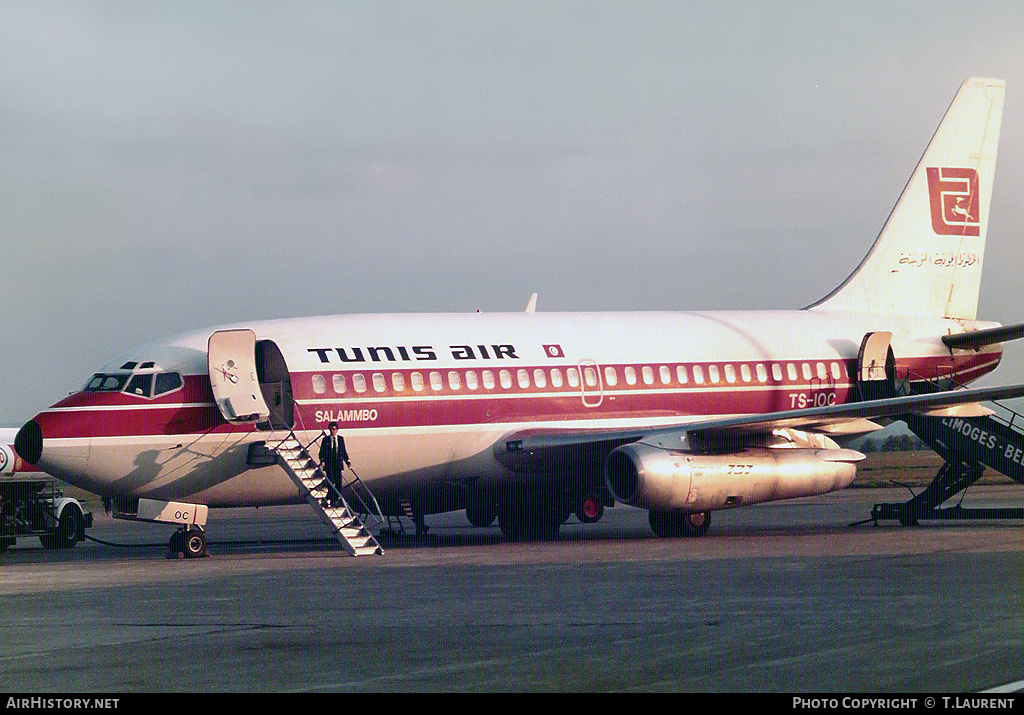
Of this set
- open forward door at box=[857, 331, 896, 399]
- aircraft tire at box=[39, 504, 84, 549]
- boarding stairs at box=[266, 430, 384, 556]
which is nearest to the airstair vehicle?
boarding stairs at box=[266, 430, 384, 556]

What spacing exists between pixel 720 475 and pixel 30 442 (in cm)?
1170

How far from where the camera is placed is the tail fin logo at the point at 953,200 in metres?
33.4

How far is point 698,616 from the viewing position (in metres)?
13.5

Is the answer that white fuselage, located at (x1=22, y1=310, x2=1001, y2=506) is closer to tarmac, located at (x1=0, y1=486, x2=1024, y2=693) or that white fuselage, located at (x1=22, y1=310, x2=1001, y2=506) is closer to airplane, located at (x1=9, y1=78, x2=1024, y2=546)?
airplane, located at (x1=9, y1=78, x2=1024, y2=546)

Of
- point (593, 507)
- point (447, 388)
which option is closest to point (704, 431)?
point (593, 507)

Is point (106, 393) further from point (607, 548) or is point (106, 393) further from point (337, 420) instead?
point (607, 548)

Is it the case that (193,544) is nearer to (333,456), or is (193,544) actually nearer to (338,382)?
(333,456)

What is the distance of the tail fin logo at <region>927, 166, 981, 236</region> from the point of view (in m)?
33.4

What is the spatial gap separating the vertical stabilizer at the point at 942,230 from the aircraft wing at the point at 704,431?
20.0 ft

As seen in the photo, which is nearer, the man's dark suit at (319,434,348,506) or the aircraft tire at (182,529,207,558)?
the aircraft tire at (182,529,207,558)

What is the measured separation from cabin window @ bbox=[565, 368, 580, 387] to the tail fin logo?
1124 centimetres

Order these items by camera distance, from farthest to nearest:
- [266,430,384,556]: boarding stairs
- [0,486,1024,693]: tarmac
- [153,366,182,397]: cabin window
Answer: [153,366,182,397]: cabin window → [266,430,384,556]: boarding stairs → [0,486,1024,693]: tarmac

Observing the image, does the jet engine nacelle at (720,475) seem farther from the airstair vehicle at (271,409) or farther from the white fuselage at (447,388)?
the airstair vehicle at (271,409)

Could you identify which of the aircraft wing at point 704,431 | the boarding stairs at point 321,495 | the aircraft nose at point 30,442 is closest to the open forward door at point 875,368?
the aircraft wing at point 704,431
